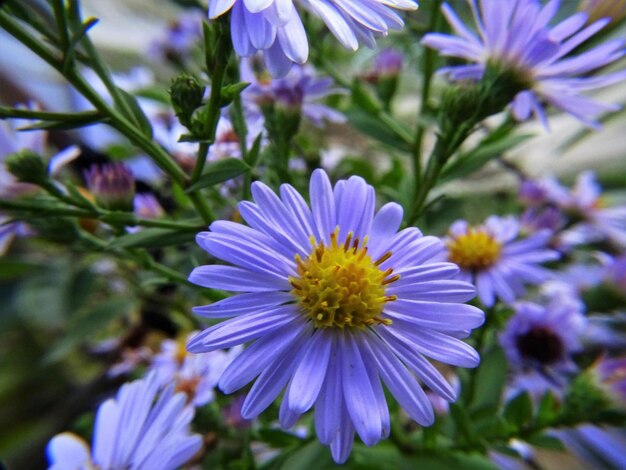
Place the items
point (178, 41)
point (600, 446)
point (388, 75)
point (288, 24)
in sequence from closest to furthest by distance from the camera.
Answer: point (288, 24) < point (388, 75) < point (600, 446) < point (178, 41)

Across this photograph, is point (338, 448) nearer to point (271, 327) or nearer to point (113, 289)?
point (271, 327)

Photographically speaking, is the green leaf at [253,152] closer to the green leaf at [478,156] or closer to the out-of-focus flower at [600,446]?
the green leaf at [478,156]

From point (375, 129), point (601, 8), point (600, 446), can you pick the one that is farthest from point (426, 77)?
point (600, 446)

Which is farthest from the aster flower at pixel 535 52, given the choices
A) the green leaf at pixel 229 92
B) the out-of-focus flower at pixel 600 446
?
the out-of-focus flower at pixel 600 446

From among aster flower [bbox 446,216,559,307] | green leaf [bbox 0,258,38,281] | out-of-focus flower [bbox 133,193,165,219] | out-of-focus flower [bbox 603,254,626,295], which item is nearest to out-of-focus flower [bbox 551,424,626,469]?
out-of-focus flower [bbox 603,254,626,295]

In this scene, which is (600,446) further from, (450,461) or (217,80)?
(217,80)

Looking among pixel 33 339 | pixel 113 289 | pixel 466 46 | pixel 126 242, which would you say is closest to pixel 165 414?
pixel 126 242
